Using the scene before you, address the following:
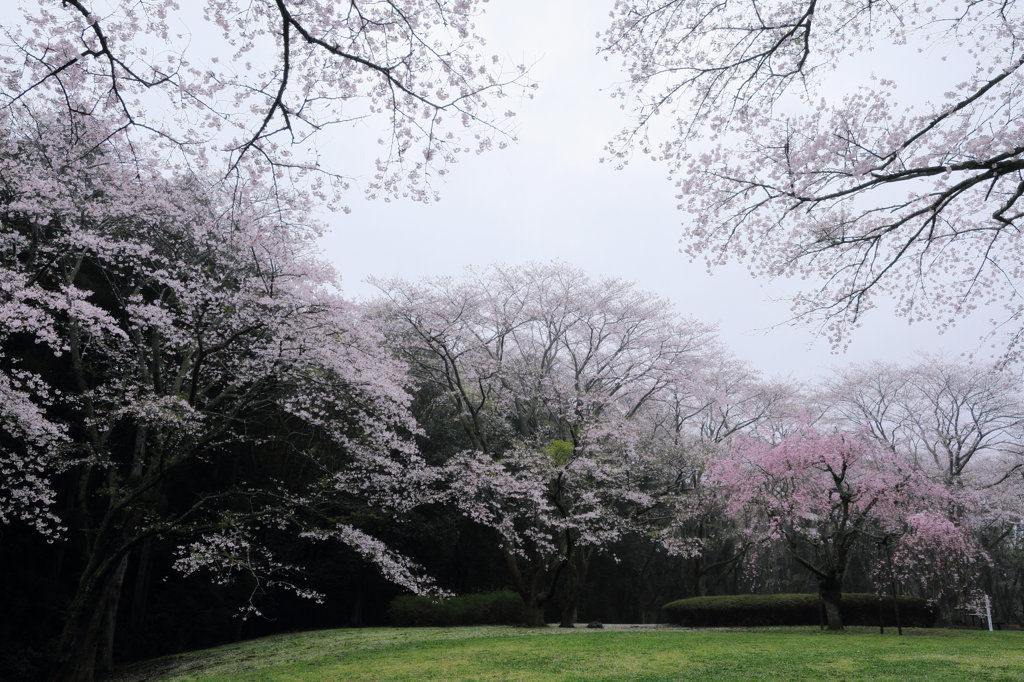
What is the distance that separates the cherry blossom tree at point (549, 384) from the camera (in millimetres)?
13688

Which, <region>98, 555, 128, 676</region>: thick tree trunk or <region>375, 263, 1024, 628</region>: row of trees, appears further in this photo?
<region>375, 263, 1024, 628</region>: row of trees

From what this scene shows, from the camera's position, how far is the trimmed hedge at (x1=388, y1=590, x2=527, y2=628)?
14773 millimetres

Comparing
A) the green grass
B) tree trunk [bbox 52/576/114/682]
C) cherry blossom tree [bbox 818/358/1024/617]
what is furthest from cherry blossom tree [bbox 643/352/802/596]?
tree trunk [bbox 52/576/114/682]

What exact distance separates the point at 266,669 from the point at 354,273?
11.0 m

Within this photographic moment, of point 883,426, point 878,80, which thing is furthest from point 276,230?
point 883,426

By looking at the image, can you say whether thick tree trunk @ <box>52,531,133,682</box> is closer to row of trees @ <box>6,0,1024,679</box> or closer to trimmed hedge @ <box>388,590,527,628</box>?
row of trees @ <box>6,0,1024,679</box>

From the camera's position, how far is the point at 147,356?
11.2m

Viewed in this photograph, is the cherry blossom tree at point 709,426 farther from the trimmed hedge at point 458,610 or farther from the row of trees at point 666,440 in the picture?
the trimmed hedge at point 458,610

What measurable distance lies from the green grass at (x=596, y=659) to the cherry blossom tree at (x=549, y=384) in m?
3.04

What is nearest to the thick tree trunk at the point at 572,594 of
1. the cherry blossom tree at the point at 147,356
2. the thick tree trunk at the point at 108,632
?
the cherry blossom tree at the point at 147,356

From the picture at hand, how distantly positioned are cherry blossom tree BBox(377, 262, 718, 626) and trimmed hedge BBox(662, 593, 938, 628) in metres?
3.07

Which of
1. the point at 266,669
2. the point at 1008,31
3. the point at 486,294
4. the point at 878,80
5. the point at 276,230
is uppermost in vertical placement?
the point at 486,294

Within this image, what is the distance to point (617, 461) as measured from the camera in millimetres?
15258

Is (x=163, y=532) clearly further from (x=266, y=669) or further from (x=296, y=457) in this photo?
(x=296, y=457)
